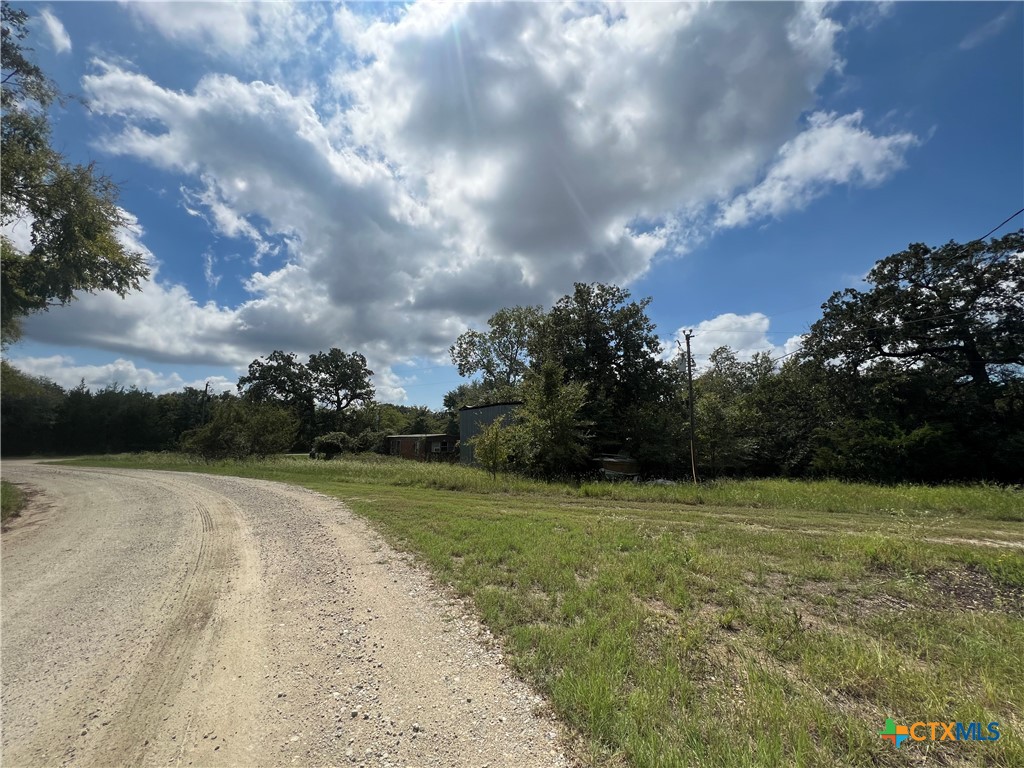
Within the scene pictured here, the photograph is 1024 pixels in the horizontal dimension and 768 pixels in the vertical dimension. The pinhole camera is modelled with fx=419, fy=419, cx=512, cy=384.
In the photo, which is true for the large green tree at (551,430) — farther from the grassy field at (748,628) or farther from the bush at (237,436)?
the bush at (237,436)

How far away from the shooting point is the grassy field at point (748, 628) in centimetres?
277

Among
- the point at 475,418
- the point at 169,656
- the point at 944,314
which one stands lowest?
the point at 169,656

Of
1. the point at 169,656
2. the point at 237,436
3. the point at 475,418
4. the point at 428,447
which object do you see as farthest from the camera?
the point at 428,447

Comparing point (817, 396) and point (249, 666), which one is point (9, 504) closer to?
point (249, 666)

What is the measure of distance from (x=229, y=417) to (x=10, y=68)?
3082cm

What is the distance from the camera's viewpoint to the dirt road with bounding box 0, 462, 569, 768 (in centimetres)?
274

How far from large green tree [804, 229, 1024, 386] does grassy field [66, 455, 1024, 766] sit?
21827 millimetres

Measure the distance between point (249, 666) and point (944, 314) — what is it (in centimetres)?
3537

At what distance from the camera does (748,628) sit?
14.2ft

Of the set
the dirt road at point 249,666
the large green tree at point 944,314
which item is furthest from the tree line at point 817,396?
the dirt road at point 249,666

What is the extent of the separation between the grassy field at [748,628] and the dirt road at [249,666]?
54 cm

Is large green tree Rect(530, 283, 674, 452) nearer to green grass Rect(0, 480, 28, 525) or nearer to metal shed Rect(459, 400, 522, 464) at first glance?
metal shed Rect(459, 400, 522, 464)

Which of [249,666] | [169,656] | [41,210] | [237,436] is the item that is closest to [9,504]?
[41,210]

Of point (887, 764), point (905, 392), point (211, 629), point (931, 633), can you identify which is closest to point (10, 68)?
point (211, 629)
